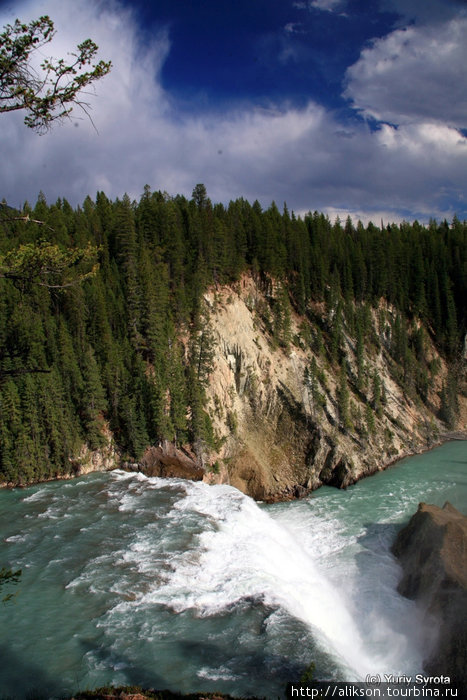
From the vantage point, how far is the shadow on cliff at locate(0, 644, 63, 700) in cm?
980

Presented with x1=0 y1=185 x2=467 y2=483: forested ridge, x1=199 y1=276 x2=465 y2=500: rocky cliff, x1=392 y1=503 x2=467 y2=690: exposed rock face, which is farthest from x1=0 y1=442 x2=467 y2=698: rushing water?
x1=199 y1=276 x2=465 y2=500: rocky cliff

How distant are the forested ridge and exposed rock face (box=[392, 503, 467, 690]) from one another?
17.9 meters

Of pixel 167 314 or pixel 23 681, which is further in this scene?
pixel 167 314

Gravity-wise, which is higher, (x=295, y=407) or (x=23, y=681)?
(x=295, y=407)

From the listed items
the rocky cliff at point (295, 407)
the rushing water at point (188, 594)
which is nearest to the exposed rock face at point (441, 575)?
the rushing water at point (188, 594)

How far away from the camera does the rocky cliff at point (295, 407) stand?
36406 millimetres

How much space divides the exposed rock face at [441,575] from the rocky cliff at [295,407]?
551 inches

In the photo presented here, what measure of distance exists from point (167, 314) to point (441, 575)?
29.9m

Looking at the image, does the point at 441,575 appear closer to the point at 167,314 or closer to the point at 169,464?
the point at 169,464

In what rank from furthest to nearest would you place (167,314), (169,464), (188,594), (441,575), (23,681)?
(167,314) < (169,464) < (441,575) < (188,594) < (23,681)

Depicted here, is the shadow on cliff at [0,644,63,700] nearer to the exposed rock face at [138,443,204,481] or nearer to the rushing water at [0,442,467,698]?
the rushing water at [0,442,467,698]

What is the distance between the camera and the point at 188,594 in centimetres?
1437

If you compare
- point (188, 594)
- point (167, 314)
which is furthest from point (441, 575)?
point (167, 314)

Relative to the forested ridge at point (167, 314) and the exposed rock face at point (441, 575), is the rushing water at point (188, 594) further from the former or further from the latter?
the forested ridge at point (167, 314)
